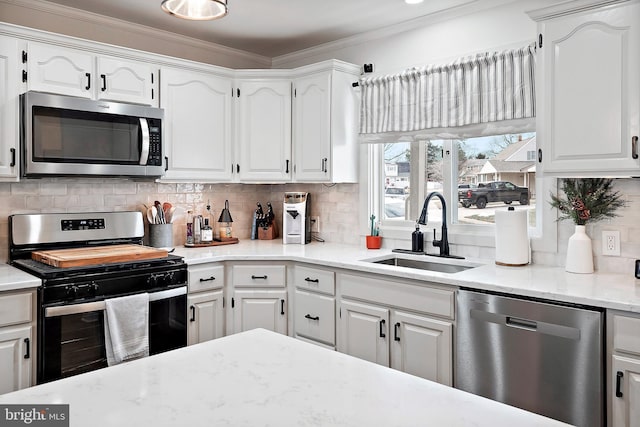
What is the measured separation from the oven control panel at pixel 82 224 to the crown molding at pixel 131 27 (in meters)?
1.34

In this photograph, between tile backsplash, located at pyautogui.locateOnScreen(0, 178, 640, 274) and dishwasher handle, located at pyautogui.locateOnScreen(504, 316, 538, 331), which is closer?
dishwasher handle, located at pyautogui.locateOnScreen(504, 316, 538, 331)

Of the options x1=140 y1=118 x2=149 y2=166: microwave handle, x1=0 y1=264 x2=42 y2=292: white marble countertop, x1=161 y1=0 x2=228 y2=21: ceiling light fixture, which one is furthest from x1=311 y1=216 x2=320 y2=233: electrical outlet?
x1=161 y1=0 x2=228 y2=21: ceiling light fixture

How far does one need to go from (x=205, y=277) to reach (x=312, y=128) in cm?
132

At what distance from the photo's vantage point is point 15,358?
240cm

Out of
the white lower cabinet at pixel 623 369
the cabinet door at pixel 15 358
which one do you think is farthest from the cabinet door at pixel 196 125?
the white lower cabinet at pixel 623 369

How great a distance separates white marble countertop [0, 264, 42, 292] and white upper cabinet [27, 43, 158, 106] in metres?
1.05

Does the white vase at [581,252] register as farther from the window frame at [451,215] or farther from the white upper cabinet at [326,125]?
the white upper cabinet at [326,125]

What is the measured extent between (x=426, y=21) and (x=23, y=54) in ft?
8.11

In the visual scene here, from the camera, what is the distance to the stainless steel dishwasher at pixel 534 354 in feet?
6.66

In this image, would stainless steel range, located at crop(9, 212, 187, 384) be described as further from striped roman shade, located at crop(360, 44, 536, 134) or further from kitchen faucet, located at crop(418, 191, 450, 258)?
striped roman shade, located at crop(360, 44, 536, 134)

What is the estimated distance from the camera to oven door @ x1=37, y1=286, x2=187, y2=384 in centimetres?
Result: 246

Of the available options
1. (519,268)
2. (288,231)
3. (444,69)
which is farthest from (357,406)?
(288,231)

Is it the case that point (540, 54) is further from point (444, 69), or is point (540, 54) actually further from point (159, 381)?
point (159, 381)

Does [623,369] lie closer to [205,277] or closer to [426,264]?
[426,264]
